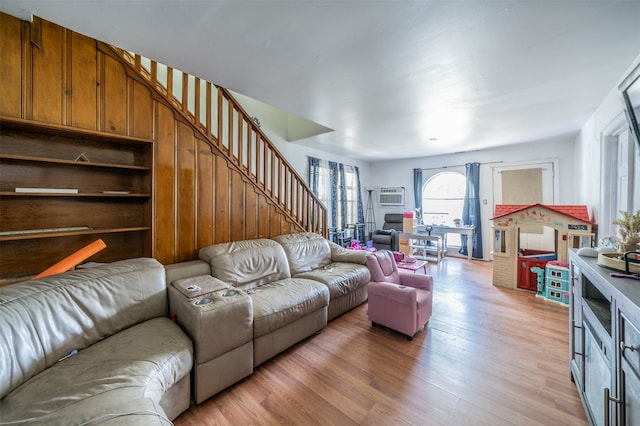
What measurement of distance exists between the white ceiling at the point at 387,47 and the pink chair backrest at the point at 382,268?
1.89 metres

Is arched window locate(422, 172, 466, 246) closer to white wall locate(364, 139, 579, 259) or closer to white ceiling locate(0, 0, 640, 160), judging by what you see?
white wall locate(364, 139, 579, 259)

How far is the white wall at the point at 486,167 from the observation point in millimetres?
4723

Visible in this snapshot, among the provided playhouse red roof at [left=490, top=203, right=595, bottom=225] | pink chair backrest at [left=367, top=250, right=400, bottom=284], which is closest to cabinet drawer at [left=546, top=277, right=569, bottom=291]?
playhouse red roof at [left=490, top=203, right=595, bottom=225]

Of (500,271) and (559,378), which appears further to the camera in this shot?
(500,271)

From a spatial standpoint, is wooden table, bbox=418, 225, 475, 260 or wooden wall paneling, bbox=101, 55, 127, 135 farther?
wooden table, bbox=418, 225, 475, 260

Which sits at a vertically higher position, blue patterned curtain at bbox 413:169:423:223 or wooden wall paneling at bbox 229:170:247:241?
blue patterned curtain at bbox 413:169:423:223

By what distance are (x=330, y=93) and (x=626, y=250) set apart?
2.64 metres

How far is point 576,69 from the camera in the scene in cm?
221

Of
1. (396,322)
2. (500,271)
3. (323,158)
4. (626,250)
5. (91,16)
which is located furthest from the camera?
(323,158)

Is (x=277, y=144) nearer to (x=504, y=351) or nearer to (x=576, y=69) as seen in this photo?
(x=576, y=69)

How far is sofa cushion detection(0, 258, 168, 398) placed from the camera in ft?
4.03

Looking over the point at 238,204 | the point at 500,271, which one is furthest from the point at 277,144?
the point at 500,271

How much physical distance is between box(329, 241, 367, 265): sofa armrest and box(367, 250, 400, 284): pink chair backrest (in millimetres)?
365

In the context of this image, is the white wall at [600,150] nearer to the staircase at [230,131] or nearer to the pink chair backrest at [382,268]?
the pink chair backrest at [382,268]
